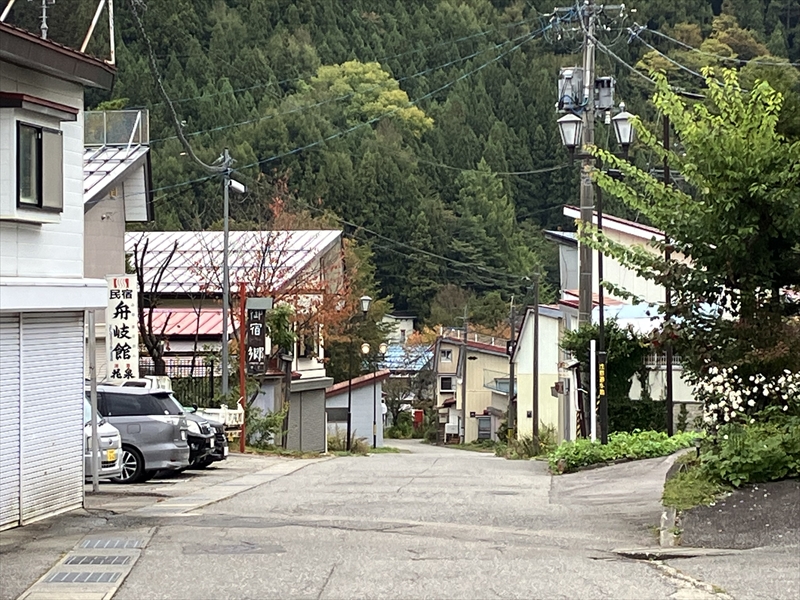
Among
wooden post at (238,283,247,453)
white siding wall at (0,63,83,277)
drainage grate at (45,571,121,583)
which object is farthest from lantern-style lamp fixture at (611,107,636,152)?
drainage grate at (45,571,121,583)

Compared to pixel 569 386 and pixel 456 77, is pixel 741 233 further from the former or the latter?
pixel 456 77

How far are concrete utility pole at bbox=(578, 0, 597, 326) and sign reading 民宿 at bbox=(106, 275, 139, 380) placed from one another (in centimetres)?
888

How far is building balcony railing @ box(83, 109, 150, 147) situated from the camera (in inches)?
1182

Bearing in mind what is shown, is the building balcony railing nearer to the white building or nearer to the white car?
the white car

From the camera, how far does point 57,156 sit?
12.9 metres

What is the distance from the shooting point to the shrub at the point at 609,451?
21.1m

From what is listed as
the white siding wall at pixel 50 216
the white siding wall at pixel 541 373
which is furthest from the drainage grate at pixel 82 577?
the white siding wall at pixel 541 373

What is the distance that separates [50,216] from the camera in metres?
12.7

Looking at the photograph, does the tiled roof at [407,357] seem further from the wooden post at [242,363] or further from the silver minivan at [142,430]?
the silver minivan at [142,430]

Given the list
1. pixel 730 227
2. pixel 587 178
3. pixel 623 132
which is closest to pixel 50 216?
pixel 730 227

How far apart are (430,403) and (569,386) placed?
43036 millimetres

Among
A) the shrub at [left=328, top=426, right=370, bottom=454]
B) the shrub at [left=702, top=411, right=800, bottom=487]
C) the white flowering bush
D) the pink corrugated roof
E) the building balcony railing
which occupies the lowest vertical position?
the shrub at [left=328, top=426, right=370, bottom=454]

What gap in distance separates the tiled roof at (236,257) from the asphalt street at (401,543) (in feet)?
66.4

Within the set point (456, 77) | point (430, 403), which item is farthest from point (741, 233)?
point (456, 77)
